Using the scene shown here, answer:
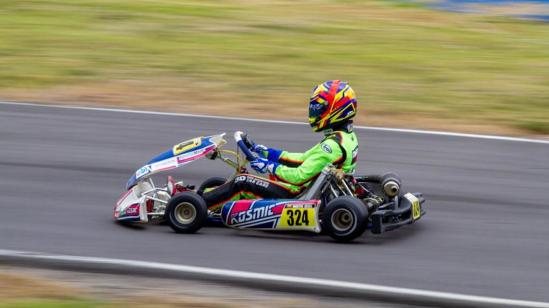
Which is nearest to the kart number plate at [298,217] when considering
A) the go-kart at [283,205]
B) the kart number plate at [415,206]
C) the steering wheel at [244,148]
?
the go-kart at [283,205]

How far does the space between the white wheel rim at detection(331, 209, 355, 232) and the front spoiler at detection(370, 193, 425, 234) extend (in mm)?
169

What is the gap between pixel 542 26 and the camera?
18.2m

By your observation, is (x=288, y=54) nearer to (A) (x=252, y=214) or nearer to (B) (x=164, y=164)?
(B) (x=164, y=164)

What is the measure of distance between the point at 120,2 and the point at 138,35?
280 centimetres

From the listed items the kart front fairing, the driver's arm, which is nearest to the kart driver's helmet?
the driver's arm

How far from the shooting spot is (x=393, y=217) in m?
8.60

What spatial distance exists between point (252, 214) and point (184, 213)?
57cm

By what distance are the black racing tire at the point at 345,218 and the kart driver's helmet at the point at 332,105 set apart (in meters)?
0.69

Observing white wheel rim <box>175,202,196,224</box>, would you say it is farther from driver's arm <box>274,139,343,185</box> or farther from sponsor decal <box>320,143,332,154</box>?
sponsor decal <box>320,143,332,154</box>

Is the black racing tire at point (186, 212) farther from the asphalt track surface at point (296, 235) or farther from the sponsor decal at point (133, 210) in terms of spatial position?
the sponsor decal at point (133, 210)

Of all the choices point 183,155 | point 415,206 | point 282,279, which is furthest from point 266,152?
point 282,279

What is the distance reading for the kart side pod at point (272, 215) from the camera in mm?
8453

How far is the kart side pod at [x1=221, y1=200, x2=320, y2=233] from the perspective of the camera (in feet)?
27.7

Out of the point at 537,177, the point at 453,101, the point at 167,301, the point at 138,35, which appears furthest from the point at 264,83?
the point at 167,301
